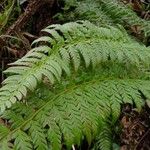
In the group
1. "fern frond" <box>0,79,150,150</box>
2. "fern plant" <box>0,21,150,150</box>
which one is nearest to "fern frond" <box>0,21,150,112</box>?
"fern plant" <box>0,21,150,150</box>

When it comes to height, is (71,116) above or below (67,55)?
below

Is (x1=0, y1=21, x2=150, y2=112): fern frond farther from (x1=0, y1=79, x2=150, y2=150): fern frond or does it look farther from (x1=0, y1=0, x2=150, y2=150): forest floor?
(x1=0, y1=0, x2=150, y2=150): forest floor

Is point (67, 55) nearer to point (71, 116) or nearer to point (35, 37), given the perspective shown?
point (71, 116)

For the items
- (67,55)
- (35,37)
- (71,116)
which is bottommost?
(35,37)

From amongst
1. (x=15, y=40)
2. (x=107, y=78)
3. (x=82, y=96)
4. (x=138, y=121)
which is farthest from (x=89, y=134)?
(x=15, y=40)

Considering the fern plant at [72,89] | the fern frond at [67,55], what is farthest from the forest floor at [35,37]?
the fern frond at [67,55]

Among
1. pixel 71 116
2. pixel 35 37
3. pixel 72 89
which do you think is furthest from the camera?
pixel 35 37

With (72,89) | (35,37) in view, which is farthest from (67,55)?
(35,37)

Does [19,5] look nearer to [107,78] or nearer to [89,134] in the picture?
[107,78]
